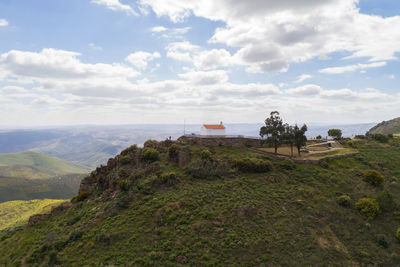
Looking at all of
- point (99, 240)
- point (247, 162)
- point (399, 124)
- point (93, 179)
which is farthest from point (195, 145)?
point (399, 124)

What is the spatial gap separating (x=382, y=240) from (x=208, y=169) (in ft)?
91.2

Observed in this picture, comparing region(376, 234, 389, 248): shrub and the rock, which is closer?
region(376, 234, 389, 248): shrub

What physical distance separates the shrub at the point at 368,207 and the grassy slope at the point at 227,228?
0.83 meters

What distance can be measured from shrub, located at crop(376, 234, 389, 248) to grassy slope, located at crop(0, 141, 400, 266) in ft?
1.82

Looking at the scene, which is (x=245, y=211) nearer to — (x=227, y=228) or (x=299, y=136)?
(x=227, y=228)

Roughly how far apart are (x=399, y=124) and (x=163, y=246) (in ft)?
804

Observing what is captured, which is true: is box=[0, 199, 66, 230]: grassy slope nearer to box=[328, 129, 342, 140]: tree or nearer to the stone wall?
the stone wall

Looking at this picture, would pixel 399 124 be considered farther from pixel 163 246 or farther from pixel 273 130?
pixel 163 246

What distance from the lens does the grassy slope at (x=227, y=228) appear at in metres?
24.5

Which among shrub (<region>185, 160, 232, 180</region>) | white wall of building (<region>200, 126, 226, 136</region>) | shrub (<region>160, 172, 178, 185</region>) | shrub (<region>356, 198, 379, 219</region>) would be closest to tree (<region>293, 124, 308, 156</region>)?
shrub (<region>185, 160, 232, 180</region>)

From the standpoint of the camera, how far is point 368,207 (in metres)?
31.1

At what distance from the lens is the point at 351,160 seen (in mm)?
51312

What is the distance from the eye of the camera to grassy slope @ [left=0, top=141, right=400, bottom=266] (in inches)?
965

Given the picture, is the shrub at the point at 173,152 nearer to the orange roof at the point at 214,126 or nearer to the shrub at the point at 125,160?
the shrub at the point at 125,160
